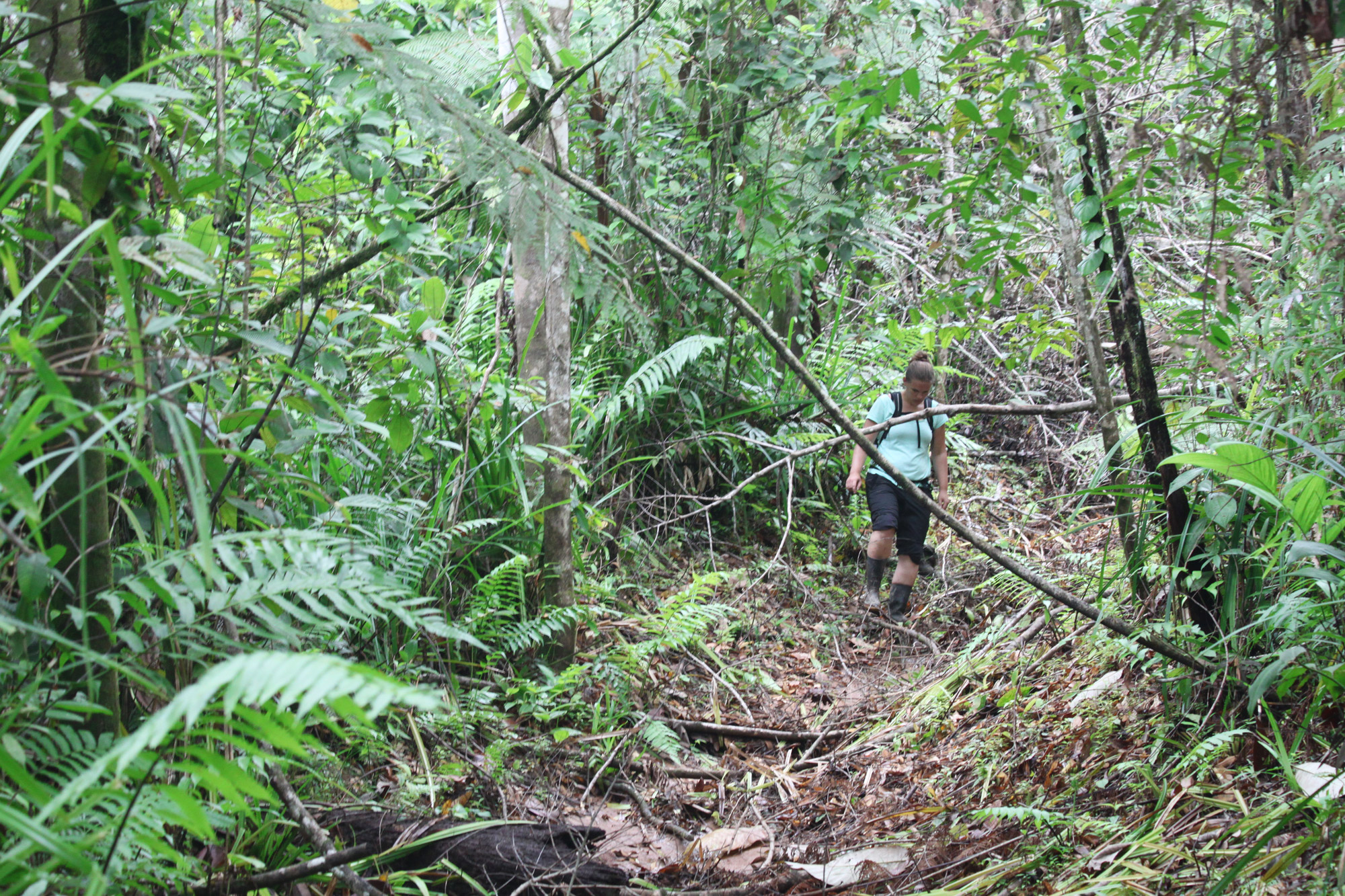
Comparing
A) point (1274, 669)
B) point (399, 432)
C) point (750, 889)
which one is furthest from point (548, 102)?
point (1274, 669)

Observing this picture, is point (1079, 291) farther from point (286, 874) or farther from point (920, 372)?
point (286, 874)

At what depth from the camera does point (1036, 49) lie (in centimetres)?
315

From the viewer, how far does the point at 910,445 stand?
5.92 meters

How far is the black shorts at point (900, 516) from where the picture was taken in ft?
18.7

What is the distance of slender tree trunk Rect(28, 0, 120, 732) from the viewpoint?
5.44 feet

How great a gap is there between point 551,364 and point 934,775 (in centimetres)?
235

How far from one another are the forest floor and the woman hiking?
2.17 feet

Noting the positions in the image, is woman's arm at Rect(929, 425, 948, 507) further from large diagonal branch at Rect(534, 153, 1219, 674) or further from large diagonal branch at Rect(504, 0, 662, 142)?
large diagonal branch at Rect(504, 0, 662, 142)

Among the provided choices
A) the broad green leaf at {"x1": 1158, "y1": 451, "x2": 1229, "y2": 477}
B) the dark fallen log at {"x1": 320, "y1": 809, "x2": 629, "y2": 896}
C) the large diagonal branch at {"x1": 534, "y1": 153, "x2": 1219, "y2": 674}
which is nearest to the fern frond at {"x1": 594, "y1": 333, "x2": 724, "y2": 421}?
the large diagonal branch at {"x1": 534, "y1": 153, "x2": 1219, "y2": 674}

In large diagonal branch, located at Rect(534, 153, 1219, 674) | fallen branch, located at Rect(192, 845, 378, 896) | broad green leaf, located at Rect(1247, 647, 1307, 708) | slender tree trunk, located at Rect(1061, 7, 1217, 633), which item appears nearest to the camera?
fallen branch, located at Rect(192, 845, 378, 896)

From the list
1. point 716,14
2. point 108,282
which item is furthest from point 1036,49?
point 108,282

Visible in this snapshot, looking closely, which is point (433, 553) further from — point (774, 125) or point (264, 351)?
point (774, 125)

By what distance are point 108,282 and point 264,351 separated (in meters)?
0.34

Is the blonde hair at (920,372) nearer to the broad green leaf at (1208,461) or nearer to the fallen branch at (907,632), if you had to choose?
the fallen branch at (907,632)
